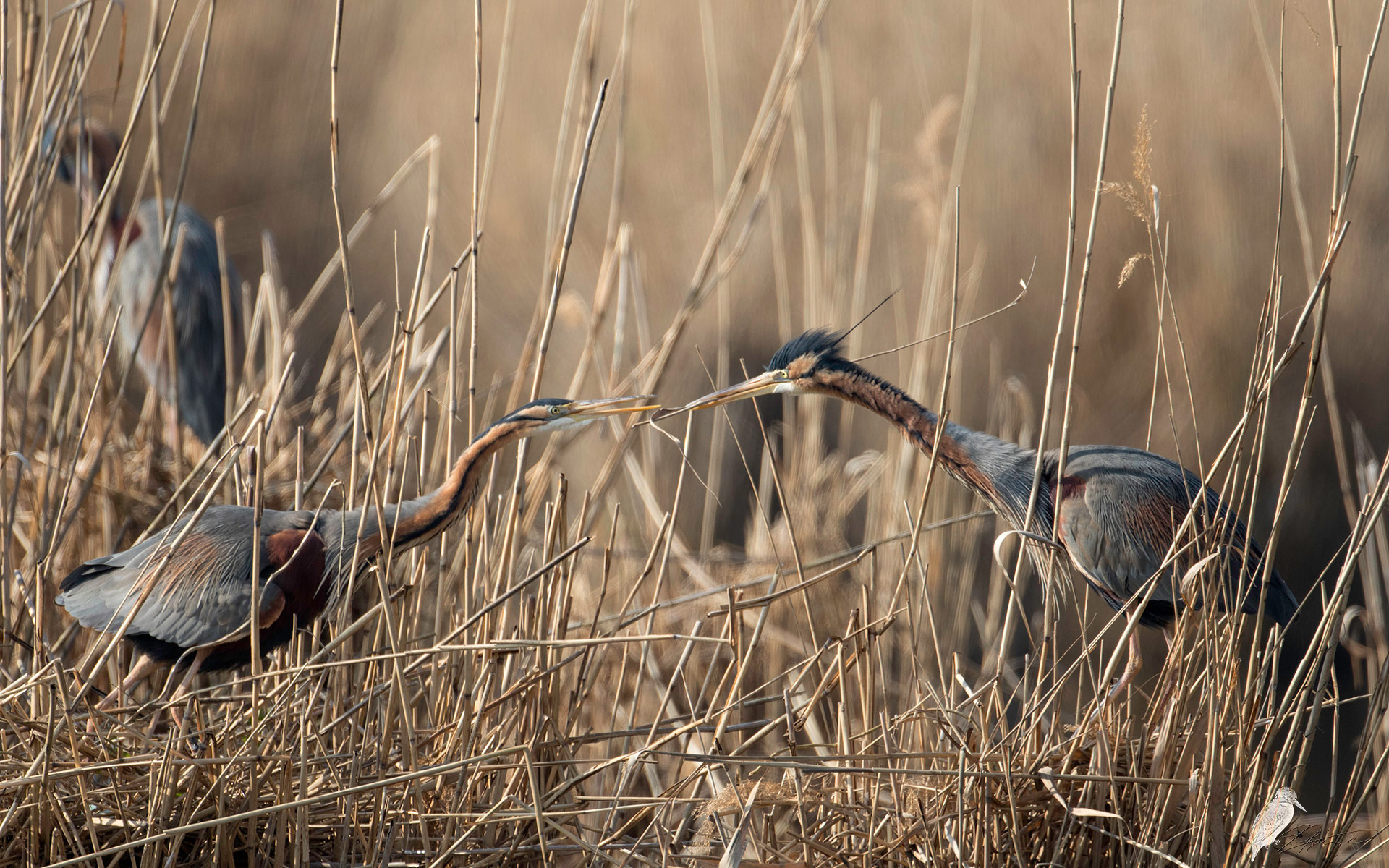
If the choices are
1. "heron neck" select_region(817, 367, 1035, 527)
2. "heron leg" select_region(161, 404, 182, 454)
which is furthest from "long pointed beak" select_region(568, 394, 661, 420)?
"heron leg" select_region(161, 404, 182, 454)

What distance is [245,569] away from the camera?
81.6 inches

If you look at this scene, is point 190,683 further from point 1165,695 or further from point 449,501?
point 1165,695

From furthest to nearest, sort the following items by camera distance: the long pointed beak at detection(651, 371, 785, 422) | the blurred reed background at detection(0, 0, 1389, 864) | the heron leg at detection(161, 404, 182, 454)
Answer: the heron leg at detection(161, 404, 182, 454) < the long pointed beak at detection(651, 371, 785, 422) < the blurred reed background at detection(0, 0, 1389, 864)

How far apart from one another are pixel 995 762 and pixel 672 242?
10.9 ft

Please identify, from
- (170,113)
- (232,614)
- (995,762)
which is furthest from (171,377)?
(170,113)

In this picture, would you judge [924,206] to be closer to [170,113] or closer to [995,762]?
[995,762]

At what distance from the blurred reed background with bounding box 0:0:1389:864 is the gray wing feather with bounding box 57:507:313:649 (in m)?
0.10

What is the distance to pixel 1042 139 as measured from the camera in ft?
13.5

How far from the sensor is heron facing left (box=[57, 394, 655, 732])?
1.95 meters

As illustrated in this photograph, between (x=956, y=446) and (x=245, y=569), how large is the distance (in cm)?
139

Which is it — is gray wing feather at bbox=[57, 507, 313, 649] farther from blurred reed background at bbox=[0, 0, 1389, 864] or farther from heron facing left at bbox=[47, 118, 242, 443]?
heron facing left at bbox=[47, 118, 242, 443]

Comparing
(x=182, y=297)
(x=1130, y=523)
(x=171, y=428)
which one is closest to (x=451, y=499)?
(x=1130, y=523)

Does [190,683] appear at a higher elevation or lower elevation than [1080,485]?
lower

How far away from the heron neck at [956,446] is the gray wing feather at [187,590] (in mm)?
1081
